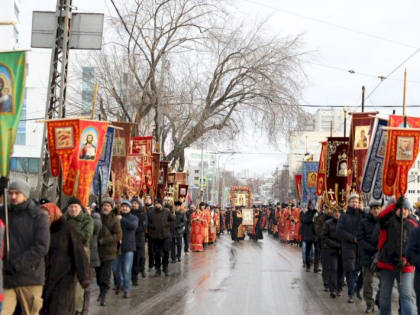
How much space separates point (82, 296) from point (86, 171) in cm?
384

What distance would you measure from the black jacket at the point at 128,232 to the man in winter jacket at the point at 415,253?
19.9ft

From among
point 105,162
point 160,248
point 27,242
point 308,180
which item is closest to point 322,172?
point 308,180

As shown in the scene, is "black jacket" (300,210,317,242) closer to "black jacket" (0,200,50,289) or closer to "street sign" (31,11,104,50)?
"street sign" (31,11,104,50)

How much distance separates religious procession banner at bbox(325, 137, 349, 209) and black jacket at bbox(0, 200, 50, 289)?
45.2ft

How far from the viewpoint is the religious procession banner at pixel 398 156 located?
34.9ft

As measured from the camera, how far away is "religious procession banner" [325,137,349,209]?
1991 centimetres

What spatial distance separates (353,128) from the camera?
18.2 m

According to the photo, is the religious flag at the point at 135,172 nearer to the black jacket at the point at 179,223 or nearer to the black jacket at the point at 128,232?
A: the black jacket at the point at 179,223

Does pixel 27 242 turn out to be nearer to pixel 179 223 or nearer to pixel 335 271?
pixel 335 271

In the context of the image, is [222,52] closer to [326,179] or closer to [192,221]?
[192,221]

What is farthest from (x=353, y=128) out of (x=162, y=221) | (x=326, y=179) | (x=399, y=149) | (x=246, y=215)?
(x=246, y=215)

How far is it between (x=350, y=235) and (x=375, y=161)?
126 inches

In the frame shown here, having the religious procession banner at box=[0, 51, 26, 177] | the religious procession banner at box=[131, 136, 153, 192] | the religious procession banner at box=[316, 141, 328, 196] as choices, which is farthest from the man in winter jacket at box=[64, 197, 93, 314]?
the religious procession banner at box=[131, 136, 153, 192]

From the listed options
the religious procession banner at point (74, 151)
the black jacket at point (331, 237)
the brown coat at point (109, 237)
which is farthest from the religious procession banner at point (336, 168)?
the brown coat at point (109, 237)
